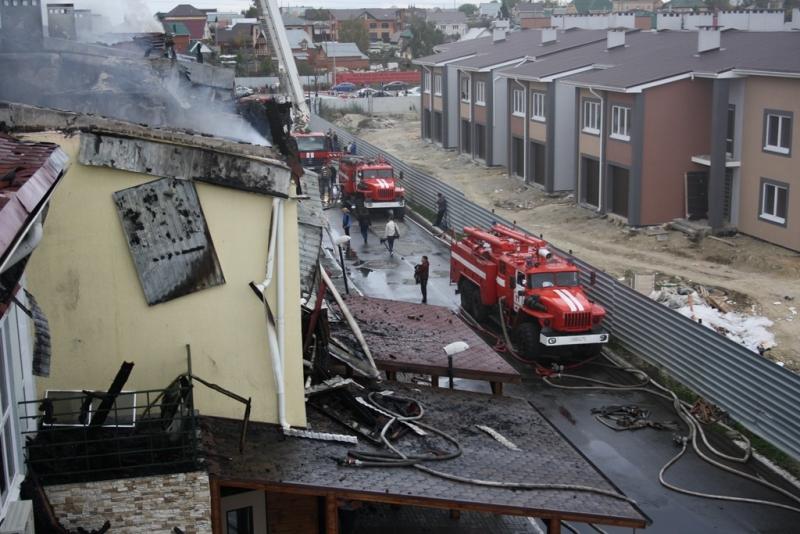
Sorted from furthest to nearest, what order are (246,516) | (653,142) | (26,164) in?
(653,142) → (246,516) → (26,164)

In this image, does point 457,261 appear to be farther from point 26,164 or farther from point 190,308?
point 26,164

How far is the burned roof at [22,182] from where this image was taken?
5200mm

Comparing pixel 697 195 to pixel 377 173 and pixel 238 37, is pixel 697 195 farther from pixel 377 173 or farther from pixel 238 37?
pixel 238 37

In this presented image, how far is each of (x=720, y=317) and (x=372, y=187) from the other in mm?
17965

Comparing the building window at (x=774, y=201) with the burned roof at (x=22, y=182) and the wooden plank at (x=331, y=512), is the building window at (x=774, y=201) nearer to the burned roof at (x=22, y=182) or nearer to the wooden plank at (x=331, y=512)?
the wooden plank at (x=331, y=512)

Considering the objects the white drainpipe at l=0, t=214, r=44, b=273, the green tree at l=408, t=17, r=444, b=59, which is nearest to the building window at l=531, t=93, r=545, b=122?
the white drainpipe at l=0, t=214, r=44, b=273

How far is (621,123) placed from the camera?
35.2 metres

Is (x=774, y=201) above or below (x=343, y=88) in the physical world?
Answer: above

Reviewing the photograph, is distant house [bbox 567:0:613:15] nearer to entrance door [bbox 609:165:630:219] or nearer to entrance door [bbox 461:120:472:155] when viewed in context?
entrance door [bbox 461:120:472:155]

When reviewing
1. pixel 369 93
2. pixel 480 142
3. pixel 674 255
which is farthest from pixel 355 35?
pixel 674 255

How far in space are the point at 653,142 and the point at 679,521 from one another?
21.2m

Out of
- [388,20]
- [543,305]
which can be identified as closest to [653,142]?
[543,305]

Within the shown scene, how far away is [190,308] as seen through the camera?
10000 millimetres

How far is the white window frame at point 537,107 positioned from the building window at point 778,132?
1358cm
